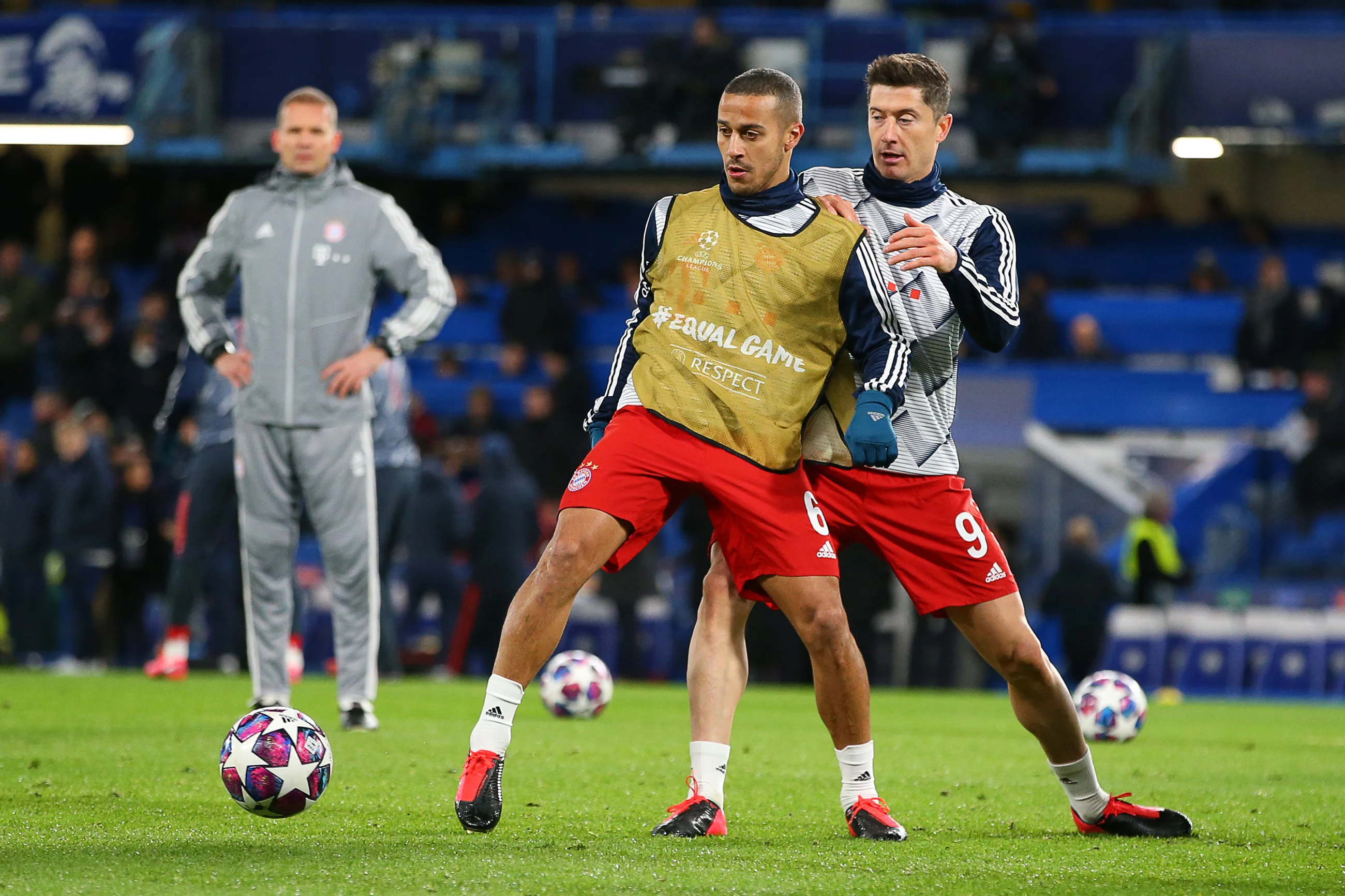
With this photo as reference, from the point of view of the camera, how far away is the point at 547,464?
17.7m

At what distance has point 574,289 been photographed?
21.8 meters

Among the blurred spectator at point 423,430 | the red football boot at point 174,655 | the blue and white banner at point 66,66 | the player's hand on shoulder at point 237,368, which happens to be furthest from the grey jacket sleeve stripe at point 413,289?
the blue and white banner at point 66,66

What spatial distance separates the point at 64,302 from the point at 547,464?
22.4 feet

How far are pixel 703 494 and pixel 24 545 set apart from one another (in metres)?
12.1

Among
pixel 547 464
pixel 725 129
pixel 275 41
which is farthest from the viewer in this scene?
pixel 275 41

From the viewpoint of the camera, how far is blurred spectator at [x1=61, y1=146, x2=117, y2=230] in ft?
77.3

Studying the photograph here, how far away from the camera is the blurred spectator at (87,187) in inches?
928

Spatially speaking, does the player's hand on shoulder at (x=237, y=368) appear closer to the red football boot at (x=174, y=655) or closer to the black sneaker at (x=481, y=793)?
the black sneaker at (x=481, y=793)

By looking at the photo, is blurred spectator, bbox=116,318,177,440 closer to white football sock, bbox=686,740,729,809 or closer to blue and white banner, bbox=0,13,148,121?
blue and white banner, bbox=0,13,148,121

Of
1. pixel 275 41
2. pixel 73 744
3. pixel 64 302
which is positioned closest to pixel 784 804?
pixel 73 744

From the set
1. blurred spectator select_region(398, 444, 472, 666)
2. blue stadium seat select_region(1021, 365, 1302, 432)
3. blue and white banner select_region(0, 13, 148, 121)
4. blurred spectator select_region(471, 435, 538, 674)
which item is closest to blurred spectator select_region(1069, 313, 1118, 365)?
blue stadium seat select_region(1021, 365, 1302, 432)

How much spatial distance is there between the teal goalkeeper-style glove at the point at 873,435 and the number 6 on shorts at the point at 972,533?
40 cm

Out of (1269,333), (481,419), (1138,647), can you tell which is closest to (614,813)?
(1138,647)

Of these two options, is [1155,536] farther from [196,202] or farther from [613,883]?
[196,202]
